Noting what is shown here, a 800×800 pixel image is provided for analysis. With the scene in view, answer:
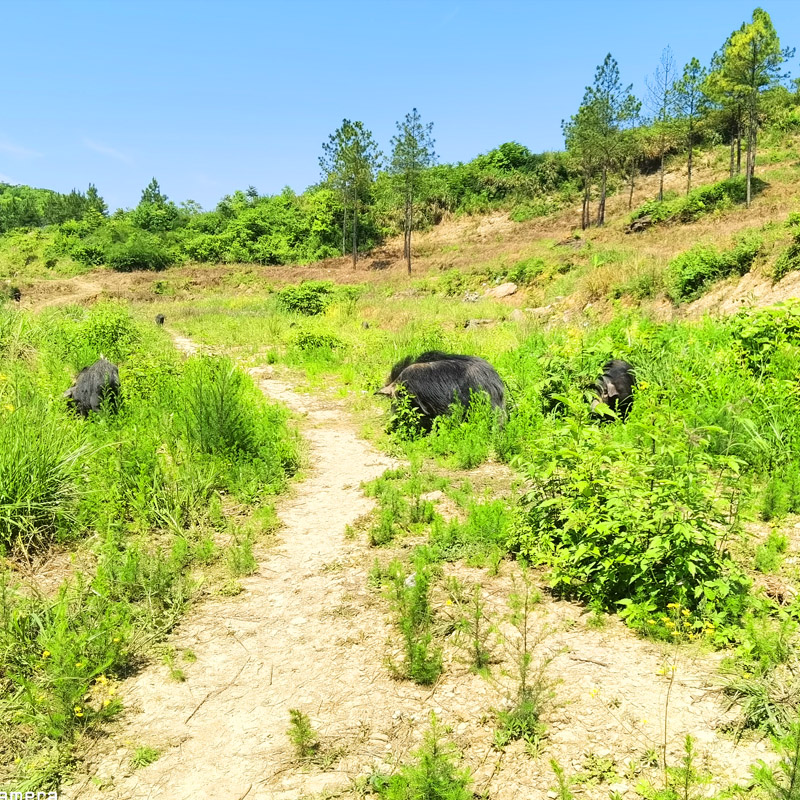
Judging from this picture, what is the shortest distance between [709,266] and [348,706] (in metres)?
13.7

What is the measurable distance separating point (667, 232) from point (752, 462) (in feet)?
69.4

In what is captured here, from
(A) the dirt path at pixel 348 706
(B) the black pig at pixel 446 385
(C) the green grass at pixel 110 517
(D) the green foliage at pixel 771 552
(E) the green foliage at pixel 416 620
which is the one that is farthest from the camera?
(B) the black pig at pixel 446 385

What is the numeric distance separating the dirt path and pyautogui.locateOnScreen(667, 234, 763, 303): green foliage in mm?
11868

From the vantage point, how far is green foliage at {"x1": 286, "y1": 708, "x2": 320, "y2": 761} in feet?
8.56

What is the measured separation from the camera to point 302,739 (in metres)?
2.63

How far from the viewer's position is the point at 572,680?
2928 millimetres

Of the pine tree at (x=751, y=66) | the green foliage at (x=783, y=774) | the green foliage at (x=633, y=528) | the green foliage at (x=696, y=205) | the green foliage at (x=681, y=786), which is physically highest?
the pine tree at (x=751, y=66)

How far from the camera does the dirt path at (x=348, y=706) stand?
2.48m

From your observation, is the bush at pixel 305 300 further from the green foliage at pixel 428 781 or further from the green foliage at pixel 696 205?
the green foliage at pixel 428 781

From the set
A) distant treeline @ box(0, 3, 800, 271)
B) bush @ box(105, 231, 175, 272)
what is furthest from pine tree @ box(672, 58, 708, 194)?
bush @ box(105, 231, 175, 272)

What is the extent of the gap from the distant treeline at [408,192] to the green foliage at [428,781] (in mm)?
33293

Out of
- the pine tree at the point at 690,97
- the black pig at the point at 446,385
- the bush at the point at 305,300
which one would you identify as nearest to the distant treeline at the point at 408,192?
the pine tree at the point at 690,97

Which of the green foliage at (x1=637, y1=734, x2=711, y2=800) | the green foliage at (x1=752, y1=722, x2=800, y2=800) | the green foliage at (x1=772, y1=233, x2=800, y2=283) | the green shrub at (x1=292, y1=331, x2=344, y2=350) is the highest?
the green foliage at (x1=772, y1=233, x2=800, y2=283)

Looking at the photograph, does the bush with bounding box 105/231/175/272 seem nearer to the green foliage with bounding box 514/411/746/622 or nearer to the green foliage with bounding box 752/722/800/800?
the green foliage with bounding box 514/411/746/622
